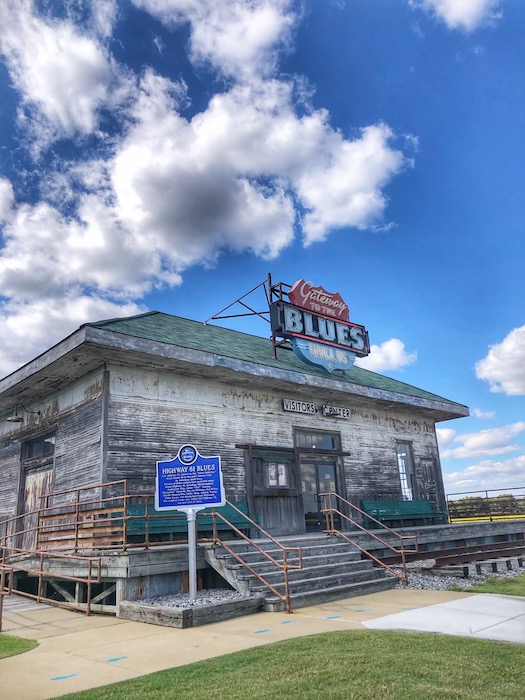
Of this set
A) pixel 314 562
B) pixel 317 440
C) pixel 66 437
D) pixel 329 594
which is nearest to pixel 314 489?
pixel 317 440

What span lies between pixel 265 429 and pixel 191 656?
9517 mm

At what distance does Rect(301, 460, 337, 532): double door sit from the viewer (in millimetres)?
16875

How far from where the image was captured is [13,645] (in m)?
8.17

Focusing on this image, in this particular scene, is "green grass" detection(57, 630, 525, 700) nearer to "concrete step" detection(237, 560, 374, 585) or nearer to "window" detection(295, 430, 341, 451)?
"concrete step" detection(237, 560, 374, 585)

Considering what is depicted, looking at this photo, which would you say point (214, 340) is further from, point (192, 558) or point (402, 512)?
point (402, 512)

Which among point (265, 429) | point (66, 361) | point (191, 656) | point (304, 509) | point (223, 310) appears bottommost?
point (191, 656)

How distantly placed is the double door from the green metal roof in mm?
2840

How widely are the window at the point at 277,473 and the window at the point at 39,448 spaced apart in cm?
605

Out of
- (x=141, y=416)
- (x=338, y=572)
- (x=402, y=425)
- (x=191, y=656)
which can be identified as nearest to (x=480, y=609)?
(x=338, y=572)

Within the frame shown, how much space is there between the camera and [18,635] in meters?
9.09

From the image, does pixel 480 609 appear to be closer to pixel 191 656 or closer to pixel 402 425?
pixel 191 656

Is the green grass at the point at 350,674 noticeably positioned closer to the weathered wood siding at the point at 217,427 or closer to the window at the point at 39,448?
the weathered wood siding at the point at 217,427

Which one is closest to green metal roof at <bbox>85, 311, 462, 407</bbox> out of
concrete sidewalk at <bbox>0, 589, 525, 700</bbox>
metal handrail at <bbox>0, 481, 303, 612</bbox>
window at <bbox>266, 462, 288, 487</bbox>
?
window at <bbox>266, 462, 288, 487</bbox>

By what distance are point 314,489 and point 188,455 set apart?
23.6 ft
